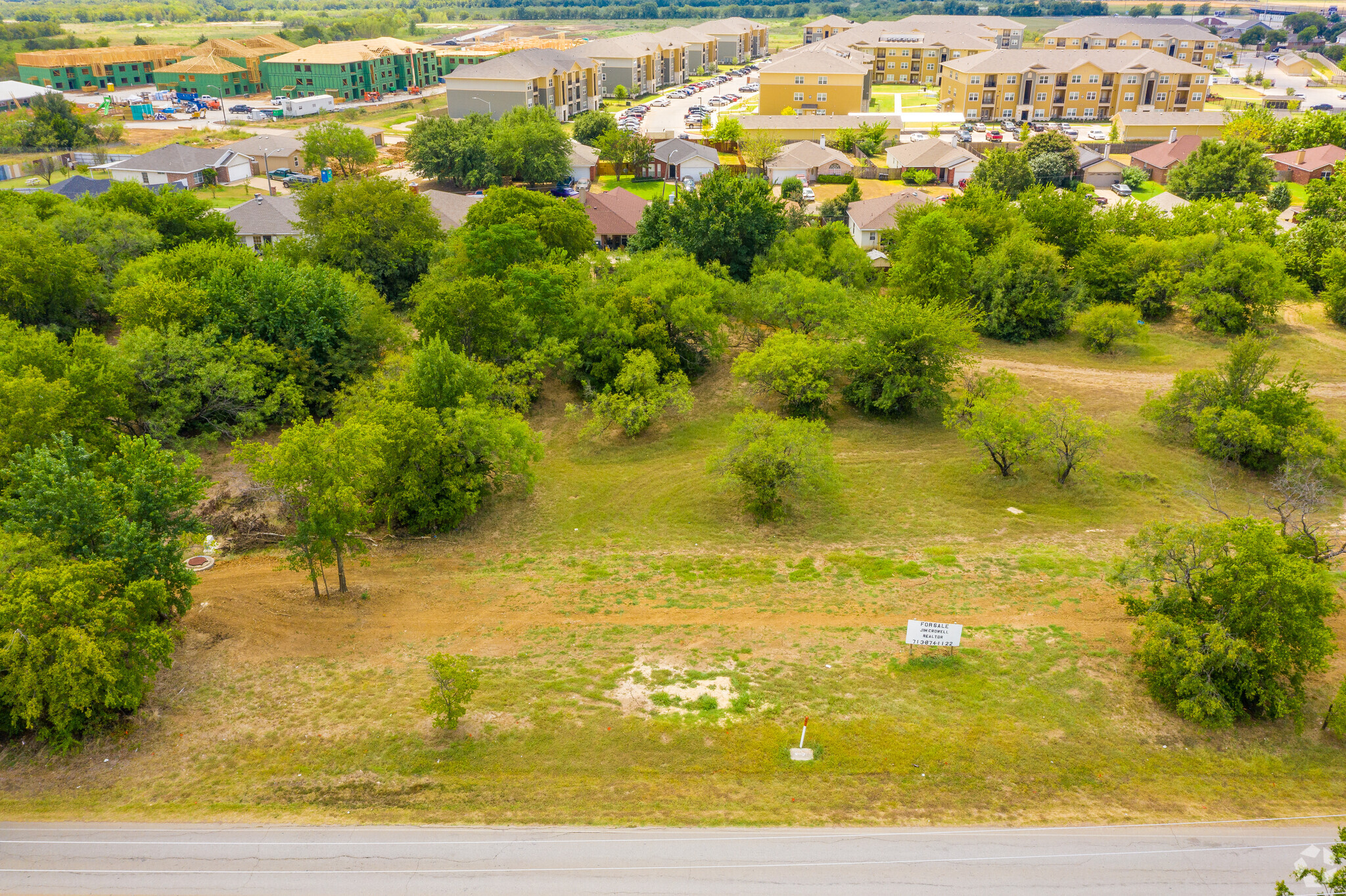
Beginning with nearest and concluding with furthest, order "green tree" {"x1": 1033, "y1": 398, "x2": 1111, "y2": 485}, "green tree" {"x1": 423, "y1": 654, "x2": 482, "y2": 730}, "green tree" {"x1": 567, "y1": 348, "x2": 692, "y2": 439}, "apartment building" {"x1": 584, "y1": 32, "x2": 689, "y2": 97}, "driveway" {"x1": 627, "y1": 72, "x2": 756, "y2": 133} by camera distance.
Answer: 1. "green tree" {"x1": 423, "y1": 654, "x2": 482, "y2": 730}
2. "green tree" {"x1": 1033, "y1": 398, "x2": 1111, "y2": 485}
3. "green tree" {"x1": 567, "y1": 348, "x2": 692, "y2": 439}
4. "driveway" {"x1": 627, "y1": 72, "x2": 756, "y2": 133}
5. "apartment building" {"x1": 584, "y1": 32, "x2": 689, "y2": 97}

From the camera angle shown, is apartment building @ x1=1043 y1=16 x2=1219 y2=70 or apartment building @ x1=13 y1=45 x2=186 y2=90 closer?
apartment building @ x1=13 y1=45 x2=186 y2=90

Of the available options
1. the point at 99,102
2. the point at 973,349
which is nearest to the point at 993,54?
the point at 973,349

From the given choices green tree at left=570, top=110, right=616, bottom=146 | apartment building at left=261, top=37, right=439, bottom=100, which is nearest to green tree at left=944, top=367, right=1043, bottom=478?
green tree at left=570, top=110, right=616, bottom=146

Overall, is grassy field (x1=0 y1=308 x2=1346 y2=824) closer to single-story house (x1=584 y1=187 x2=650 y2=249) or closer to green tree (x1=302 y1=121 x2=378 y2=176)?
single-story house (x1=584 y1=187 x2=650 y2=249)

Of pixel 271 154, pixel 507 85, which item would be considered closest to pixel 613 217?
pixel 271 154

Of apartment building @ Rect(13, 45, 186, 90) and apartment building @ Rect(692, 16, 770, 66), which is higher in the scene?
apartment building @ Rect(692, 16, 770, 66)

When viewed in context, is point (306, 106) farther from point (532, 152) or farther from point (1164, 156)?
point (1164, 156)

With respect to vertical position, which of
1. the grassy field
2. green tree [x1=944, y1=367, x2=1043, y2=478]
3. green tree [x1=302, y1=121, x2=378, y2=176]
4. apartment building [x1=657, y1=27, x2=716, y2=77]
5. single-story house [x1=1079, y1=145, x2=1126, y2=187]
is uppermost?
apartment building [x1=657, y1=27, x2=716, y2=77]
